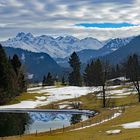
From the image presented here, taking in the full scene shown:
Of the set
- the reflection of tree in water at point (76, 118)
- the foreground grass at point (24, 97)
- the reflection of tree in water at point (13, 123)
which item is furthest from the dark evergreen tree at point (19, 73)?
the reflection of tree in water at point (76, 118)

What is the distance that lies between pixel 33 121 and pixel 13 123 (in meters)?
6.47

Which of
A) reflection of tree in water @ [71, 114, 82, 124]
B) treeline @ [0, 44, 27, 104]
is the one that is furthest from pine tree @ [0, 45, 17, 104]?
reflection of tree in water @ [71, 114, 82, 124]

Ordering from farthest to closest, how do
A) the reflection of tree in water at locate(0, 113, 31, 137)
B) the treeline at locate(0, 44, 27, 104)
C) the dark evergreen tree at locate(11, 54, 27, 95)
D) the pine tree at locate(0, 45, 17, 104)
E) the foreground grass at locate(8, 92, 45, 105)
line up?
the dark evergreen tree at locate(11, 54, 27, 95) → the foreground grass at locate(8, 92, 45, 105) → the treeline at locate(0, 44, 27, 104) → the pine tree at locate(0, 45, 17, 104) → the reflection of tree in water at locate(0, 113, 31, 137)

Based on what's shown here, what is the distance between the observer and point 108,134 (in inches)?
2222

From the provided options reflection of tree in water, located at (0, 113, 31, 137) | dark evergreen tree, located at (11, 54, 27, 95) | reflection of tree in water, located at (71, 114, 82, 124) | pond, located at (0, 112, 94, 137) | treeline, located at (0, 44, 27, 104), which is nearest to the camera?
reflection of tree in water, located at (0, 113, 31, 137)

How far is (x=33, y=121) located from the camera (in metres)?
92.8

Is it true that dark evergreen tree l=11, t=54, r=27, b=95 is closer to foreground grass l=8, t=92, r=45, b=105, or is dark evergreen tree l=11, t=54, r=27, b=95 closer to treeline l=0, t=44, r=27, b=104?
foreground grass l=8, t=92, r=45, b=105

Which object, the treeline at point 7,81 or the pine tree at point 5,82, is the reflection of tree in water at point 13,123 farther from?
the treeline at point 7,81

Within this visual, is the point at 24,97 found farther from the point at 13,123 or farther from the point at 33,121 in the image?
the point at 13,123

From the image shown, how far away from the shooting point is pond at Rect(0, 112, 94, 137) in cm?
7775

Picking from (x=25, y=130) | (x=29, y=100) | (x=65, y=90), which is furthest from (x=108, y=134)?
(x=65, y=90)

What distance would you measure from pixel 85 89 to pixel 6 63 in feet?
147

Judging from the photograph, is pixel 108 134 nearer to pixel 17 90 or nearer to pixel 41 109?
pixel 41 109

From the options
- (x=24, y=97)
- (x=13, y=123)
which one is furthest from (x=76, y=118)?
(x=24, y=97)
